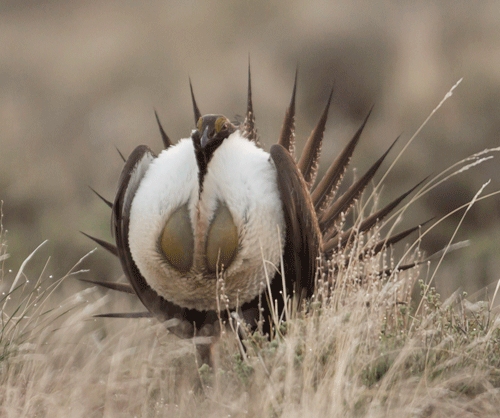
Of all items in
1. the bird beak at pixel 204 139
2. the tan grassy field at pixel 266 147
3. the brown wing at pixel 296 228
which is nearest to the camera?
the tan grassy field at pixel 266 147

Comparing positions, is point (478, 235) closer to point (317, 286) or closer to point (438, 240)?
point (438, 240)

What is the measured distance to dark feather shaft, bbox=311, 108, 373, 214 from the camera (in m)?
2.71

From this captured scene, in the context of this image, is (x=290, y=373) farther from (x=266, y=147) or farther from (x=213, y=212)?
(x=266, y=147)

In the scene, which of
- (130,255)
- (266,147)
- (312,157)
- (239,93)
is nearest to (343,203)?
(312,157)

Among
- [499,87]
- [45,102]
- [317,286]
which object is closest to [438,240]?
[499,87]

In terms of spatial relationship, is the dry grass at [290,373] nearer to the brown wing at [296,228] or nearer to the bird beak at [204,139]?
the brown wing at [296,228]

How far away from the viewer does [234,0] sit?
31.4 feet

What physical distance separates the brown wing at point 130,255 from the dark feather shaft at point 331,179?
698mm

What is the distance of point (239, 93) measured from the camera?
7289 mm

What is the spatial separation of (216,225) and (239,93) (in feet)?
17.4

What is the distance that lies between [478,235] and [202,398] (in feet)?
14.9

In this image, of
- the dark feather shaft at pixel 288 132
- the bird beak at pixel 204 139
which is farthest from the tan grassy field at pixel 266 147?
the bird beak at pixel 204 139

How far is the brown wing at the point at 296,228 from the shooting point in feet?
7.16

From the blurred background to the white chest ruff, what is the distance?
9.12ft
